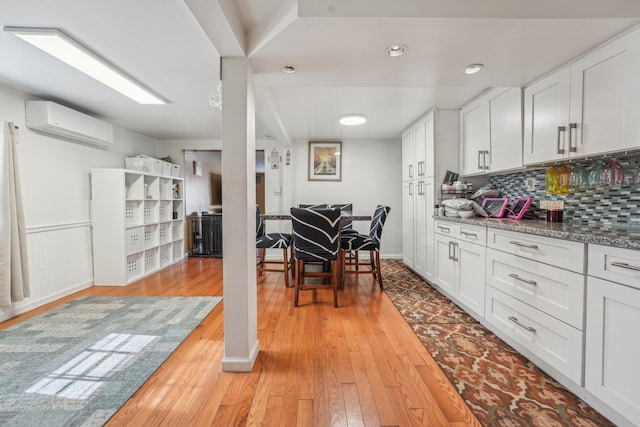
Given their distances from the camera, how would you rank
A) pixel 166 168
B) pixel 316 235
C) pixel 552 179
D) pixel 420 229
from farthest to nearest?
pixel 166 168 < pixel 420 229 < pixel 316 235 < pixel 552 179

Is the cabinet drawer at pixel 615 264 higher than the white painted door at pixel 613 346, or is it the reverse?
the cabinet drawer at pixel 615 264

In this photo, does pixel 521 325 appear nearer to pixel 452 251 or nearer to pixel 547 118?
pixel 452 251

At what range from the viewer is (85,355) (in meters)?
1.83

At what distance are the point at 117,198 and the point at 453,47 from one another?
382cm

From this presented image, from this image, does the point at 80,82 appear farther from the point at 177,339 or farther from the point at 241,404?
the point at 241,404

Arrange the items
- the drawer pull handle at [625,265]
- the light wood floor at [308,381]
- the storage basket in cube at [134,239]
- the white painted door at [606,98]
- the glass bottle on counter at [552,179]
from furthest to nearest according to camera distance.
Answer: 1. the storage basket in cube at [134,239]
2. the glass bottle on counter at [552,179]
3. the white painted door at [606,98]
4. the light wood floor at [308,381]
5. the drawer pull handle at [625,265]

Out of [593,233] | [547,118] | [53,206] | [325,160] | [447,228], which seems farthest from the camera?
[325,160]

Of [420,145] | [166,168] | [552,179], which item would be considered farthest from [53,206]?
[552,179]

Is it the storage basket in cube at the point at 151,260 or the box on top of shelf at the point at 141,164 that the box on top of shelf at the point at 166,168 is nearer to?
the box on top of shelf at the point at 141,164

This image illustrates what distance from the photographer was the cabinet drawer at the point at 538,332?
55.5 inches

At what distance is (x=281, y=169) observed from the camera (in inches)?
191

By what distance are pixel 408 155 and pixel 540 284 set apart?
8.60 feet

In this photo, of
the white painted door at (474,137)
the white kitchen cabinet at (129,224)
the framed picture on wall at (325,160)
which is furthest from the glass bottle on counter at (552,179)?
the white kitchen cabinet at (129,224)

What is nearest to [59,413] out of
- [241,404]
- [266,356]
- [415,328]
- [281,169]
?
[241,404]
